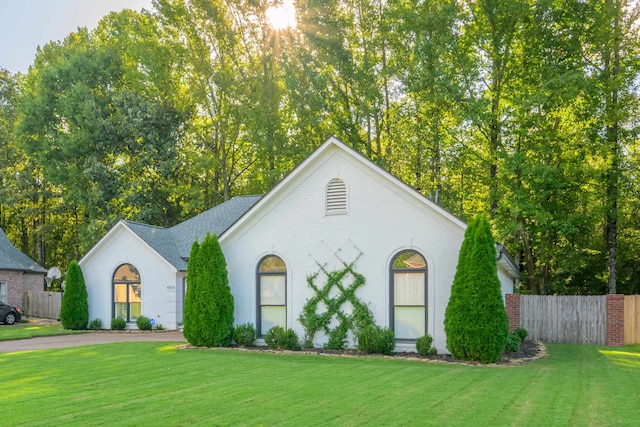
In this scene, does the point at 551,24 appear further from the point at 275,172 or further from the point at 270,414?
the point at 270,414

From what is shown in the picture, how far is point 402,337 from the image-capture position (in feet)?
57.5

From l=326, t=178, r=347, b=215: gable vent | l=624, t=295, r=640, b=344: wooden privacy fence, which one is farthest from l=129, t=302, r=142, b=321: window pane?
l=624, t=295, r=640, b=344: wooden privacy fence

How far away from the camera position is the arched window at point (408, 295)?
17359mm

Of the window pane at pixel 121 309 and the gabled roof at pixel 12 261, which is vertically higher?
the gabled roof at pixel 12 261

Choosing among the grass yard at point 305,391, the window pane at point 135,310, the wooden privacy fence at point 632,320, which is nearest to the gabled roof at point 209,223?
the window pane at point 135,310

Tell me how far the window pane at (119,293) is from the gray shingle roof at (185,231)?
2430 mm

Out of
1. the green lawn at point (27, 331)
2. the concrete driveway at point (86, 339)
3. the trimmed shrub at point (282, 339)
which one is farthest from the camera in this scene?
the green lawn at point (27, 331)

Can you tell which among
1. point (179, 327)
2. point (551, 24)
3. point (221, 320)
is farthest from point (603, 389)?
point (551, 24)

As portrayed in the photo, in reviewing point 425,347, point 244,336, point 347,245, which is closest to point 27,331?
point 244,336

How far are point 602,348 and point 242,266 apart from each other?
11997 millimetres

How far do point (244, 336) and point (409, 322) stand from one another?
16.7 ft

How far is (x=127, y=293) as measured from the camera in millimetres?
26781

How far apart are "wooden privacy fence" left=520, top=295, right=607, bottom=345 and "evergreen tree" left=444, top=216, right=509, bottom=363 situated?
7.79 meters

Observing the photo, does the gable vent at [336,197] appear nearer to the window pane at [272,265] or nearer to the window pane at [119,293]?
the window pane at [272,265]
